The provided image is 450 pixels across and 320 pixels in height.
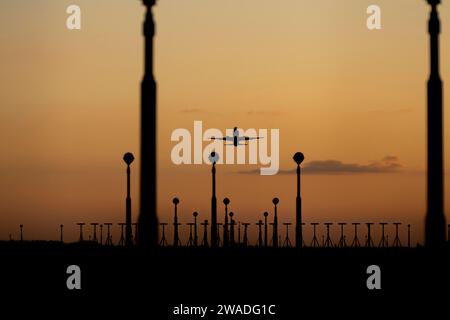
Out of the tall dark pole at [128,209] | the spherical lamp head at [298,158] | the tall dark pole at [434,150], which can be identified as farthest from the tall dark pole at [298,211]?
the tall dark pole at [434,150]

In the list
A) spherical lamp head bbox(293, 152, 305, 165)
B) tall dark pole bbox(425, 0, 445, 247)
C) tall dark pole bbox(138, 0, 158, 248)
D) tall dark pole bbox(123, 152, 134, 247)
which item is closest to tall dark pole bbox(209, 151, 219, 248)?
tall dark pole bbox(123, 152, 134, 247)

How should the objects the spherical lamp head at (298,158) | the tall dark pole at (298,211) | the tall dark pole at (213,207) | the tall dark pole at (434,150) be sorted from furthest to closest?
1. the tall dark pole at (213,207)
2. the spherical lamp head at (298,158)
3. the tall dark pole at (298,211)
4. the tall dark pole at (434,150)

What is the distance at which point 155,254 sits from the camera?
103ft

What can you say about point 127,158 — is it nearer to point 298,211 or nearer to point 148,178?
point 298,211

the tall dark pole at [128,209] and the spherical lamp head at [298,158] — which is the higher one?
the spherical lamp head at [298,158]

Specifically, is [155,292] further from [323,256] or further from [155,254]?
[323,256]

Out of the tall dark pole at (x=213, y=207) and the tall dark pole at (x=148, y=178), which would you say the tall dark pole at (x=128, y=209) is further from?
the tall dark pole at (x=148, y=178)

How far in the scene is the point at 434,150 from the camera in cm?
3228

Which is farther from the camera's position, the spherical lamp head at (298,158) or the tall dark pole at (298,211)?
the spherical lamp head at (298,158)

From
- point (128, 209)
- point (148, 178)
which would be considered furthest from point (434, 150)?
point (128, 209)

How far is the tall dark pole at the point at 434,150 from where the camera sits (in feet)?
103

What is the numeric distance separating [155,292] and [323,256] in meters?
31.4

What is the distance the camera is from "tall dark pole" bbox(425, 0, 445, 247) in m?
31.5
